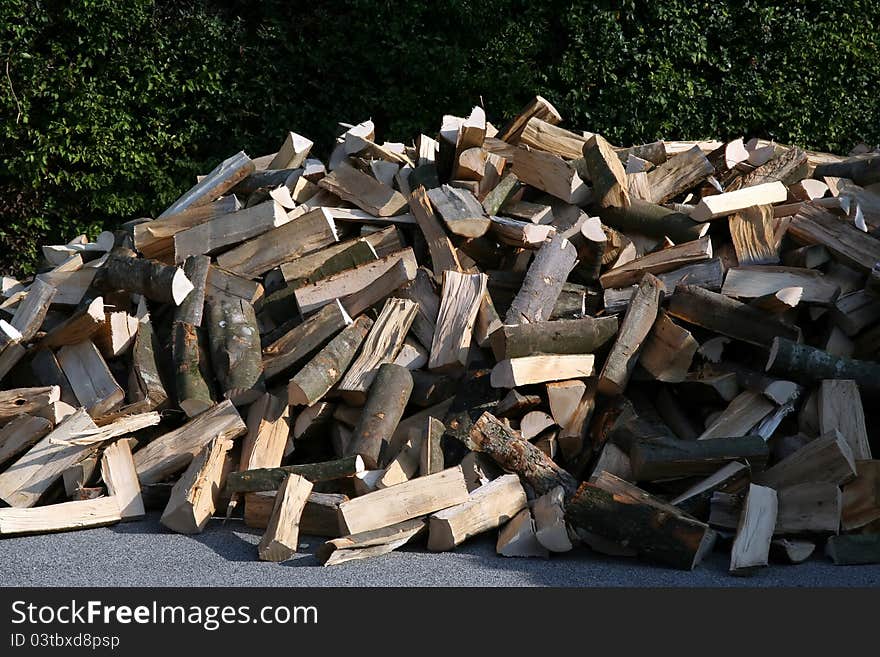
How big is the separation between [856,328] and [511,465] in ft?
5.95

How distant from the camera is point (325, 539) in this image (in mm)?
4215

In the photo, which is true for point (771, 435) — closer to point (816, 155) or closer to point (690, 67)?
point (816, 155)

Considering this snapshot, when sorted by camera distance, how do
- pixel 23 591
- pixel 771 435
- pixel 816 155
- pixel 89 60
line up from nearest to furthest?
pixel 23 591, pixel 771 435, pixel 816 155, pixel 89 60

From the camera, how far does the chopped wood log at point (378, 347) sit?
4742mm

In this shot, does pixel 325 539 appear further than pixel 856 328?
No

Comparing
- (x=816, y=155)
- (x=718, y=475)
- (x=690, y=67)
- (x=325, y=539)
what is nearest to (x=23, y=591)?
(x=325, y=539)

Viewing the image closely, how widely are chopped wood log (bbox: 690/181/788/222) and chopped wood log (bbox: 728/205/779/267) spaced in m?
0.05

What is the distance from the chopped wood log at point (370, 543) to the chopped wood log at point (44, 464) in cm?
143

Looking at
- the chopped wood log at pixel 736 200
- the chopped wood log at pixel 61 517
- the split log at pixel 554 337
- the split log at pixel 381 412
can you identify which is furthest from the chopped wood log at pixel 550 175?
the chopped wood log at pixel 61 517

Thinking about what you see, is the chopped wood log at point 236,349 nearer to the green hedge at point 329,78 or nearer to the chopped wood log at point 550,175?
the chopped wood log at point 550,175

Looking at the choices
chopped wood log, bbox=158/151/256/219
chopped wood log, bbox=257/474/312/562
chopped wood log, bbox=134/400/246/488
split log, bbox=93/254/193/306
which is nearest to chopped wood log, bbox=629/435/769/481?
chopped wood log, bbox=257/474/312/562

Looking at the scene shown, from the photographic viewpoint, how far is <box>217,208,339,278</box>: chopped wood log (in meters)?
5.44

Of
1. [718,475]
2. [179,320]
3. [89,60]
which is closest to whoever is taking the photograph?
[718,475]

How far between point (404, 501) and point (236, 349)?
1338 mm
